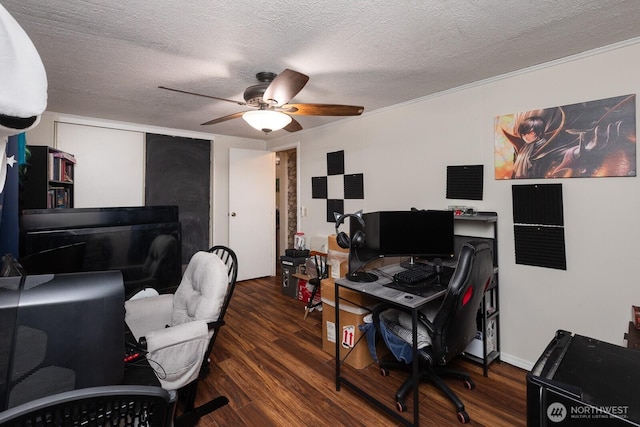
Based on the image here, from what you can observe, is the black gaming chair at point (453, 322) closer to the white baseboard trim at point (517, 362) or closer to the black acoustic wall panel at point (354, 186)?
the white baseboard trim at point (517, 362)

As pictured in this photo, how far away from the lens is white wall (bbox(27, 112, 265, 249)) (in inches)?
125

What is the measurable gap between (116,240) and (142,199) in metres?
1.68

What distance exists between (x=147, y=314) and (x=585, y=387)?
7.32 ft

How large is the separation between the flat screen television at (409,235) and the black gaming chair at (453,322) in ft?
1.56

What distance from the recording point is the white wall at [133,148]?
3.18 meters

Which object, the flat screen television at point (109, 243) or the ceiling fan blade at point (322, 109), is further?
the ceiling fan blade at point (322, 109)

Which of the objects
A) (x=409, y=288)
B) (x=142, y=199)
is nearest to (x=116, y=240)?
(x=142, y=199)

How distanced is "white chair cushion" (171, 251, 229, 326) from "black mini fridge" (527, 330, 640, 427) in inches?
59.1

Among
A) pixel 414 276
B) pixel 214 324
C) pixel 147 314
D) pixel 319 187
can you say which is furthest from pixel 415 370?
pixel 319 187

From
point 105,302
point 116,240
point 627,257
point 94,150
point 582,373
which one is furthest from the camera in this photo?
point 94,150

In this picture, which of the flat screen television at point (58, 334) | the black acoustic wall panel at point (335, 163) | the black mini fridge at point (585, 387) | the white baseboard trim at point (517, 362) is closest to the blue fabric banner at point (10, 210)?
the flat screen television at point (58, 334)

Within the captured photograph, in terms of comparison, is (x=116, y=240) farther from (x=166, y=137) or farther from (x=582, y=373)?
(x=582, y=373)

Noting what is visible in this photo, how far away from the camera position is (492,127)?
2326 mm

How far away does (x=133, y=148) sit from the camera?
370 cm
